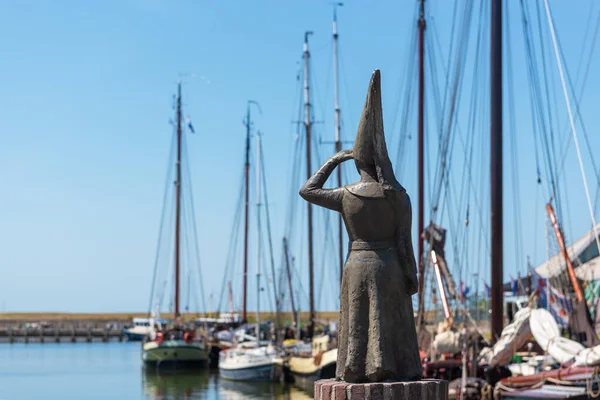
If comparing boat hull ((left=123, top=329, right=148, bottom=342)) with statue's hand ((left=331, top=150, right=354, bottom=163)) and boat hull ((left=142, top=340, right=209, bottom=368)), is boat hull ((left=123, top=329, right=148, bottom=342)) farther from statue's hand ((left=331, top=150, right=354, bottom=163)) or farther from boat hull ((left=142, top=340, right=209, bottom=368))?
statue's hand ((left=331, top=150, right=354, bottom=163))

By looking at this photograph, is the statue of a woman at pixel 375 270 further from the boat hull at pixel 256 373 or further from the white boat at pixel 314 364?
the boat hull at pixel 256 373

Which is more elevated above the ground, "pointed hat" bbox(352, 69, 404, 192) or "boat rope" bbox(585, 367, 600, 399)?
"pointed hat" bbox(352, 69, 404, 192)

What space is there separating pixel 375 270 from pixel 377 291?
0.79 feet

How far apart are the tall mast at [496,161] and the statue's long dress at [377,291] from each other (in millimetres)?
17539

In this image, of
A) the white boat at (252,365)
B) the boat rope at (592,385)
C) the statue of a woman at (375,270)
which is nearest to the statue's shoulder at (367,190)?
the statue of a woman at (375,270)

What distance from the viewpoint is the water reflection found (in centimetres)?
4262

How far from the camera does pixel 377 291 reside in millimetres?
10820

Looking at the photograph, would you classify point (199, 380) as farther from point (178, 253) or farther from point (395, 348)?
point (395, 348)

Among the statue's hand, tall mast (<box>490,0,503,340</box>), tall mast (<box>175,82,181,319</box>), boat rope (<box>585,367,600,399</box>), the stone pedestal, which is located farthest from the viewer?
tall mast (<box>175,82,181,319</box>)

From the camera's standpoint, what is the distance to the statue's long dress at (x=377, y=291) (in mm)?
10727

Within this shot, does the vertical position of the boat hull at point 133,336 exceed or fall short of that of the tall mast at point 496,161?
it falls short

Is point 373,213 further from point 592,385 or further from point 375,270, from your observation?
point 592,385

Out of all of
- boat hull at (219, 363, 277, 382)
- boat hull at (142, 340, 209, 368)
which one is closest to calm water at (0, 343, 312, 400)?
boat hull at (219, 363, 277, 382)

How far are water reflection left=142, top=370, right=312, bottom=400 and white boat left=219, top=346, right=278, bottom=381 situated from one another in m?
0.42
